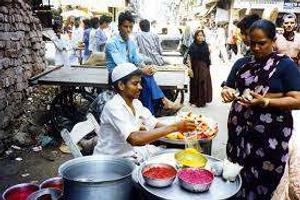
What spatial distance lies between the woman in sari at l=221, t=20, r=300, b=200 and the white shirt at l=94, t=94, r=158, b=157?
0.92 metres

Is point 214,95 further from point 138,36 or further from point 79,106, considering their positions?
point 79,106

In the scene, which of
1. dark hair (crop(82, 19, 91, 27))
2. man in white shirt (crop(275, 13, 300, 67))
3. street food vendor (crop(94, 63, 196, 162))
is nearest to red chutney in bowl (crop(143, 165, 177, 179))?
street food vendor (crop(94, 63, 196, 162))

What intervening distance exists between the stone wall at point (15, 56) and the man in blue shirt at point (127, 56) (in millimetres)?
2179

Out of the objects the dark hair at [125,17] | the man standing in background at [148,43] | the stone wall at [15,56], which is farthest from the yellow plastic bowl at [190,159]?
the man standing in background at [148,43]

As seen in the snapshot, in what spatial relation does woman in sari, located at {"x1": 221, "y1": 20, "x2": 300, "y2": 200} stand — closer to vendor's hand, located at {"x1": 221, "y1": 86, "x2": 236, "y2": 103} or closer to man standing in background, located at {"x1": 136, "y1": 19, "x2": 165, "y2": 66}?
vendor's hand, located at {"x1": 221, "y1": 86, "x2": 236, "y2": 103}

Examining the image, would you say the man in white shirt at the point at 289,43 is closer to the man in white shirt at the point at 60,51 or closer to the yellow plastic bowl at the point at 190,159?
the yellow plastic bowl at the point at 190,159

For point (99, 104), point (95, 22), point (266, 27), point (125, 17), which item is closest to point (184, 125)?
point (266, 27)

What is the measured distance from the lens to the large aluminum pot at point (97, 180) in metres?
2.47

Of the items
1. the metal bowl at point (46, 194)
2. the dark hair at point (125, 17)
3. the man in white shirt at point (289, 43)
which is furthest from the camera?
the man in white shirt at point (289, 43)

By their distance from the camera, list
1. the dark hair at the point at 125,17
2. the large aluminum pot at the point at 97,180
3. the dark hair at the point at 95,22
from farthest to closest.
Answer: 1. the dark hair at the point at 95,22
2. the dark hair at the point at 125,17
3. the large aluminum pot at the point at 97,180

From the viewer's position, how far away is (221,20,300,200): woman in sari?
10.8 feet

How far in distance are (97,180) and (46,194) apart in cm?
91

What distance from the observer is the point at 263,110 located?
3.42 metres

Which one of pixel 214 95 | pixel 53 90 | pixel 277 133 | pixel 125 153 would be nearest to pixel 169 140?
pixel 125 153
